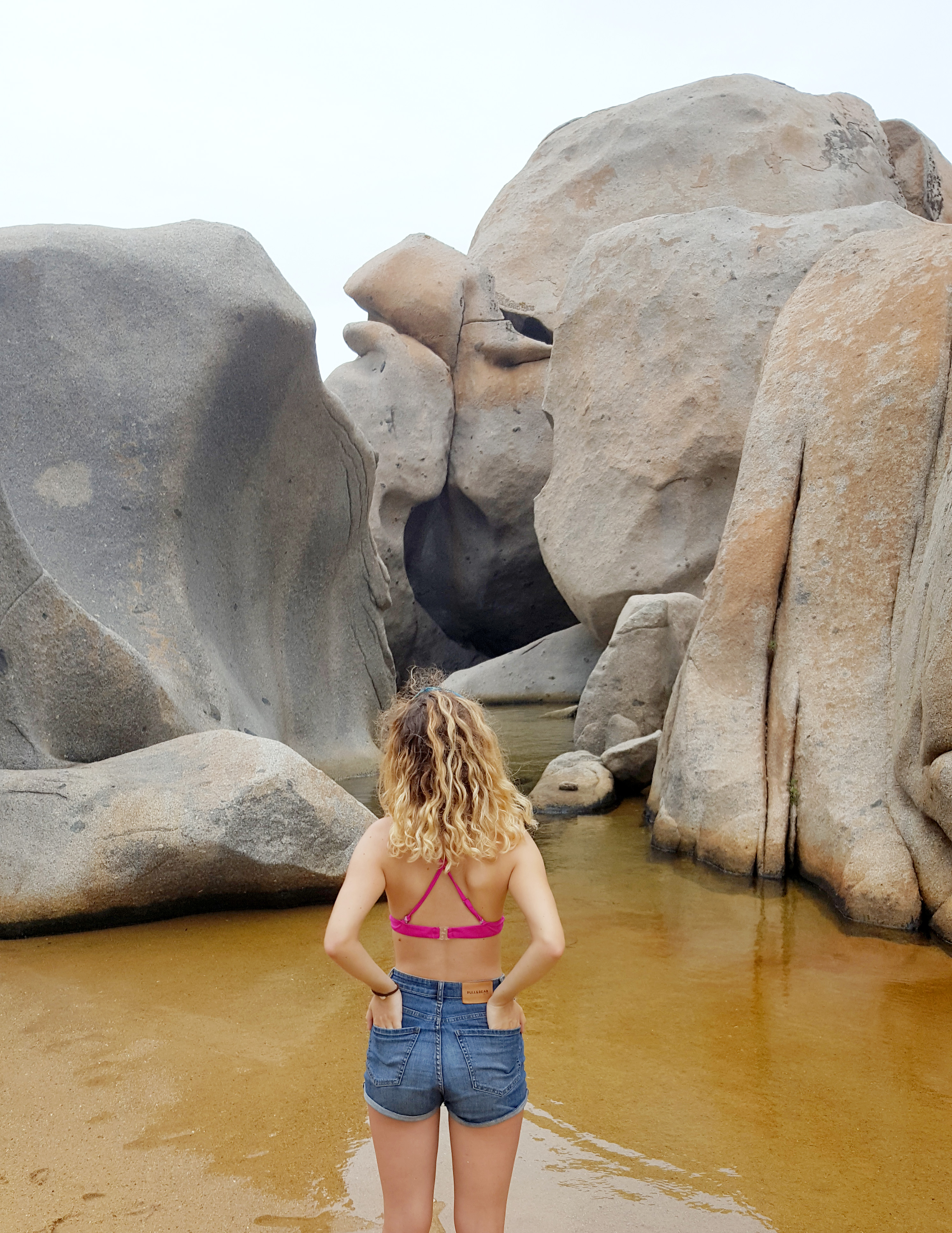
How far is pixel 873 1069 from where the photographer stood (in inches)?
104

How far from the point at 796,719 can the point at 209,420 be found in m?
3.32

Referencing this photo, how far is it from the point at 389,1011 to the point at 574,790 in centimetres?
417

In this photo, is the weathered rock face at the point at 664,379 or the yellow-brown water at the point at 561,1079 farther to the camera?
the weathered rock face at the point at 664,379

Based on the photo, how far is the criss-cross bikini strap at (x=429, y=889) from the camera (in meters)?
1.70

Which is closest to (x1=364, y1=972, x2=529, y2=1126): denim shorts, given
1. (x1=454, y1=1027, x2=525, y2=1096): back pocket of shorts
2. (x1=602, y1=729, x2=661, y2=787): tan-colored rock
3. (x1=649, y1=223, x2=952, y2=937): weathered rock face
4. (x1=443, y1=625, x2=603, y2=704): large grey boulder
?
(x1=454, y1=1027, x2=525, y2=1096): back pocket of shorts

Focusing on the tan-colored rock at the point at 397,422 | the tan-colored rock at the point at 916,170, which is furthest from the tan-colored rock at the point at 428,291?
the tan-colored rock at the point at 916,170

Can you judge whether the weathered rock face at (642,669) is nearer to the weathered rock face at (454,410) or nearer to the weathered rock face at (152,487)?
the weathered rock face at (152,487)

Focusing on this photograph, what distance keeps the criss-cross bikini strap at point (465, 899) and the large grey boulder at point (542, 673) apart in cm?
911

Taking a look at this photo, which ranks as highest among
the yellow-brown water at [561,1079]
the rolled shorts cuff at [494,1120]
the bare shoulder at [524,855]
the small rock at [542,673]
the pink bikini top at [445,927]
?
the bare shoulder at [524,855]

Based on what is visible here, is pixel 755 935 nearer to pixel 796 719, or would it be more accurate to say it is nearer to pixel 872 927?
pixel 872 927

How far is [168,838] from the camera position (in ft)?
12.2

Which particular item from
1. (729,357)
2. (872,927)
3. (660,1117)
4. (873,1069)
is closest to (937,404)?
(872,927)

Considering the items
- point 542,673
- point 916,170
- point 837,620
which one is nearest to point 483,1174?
point 837,620

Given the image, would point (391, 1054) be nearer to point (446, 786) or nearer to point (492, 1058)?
point (492, 1058)
